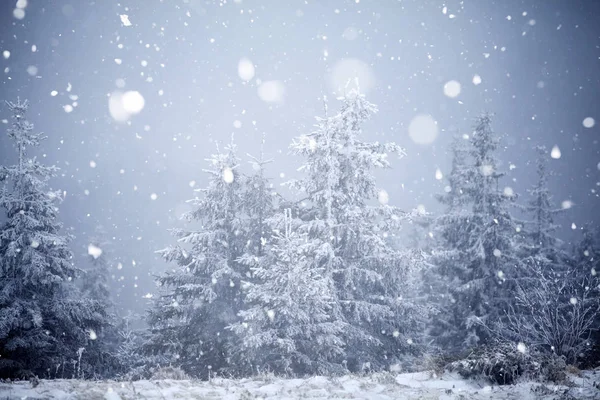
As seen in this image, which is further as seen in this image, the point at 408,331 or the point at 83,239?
the point at 83,239

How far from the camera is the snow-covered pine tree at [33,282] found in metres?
11.9

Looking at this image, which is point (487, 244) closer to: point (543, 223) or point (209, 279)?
point (543, 223)

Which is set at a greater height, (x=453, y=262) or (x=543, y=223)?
(x=543, y=223)

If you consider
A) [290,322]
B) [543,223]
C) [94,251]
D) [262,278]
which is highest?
[543,223]

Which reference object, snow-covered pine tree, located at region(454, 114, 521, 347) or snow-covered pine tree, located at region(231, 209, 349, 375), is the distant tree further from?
snow-covered pine tree, located at region(231, 209, 349, 375)

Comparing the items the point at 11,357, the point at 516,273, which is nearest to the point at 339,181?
the point at 516,273

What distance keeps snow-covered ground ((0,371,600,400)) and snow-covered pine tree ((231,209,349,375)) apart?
192 centimetres

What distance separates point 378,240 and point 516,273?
34.8 ft

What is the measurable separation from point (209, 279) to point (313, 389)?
6.98m

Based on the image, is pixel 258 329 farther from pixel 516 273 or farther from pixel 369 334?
pixel 516 273

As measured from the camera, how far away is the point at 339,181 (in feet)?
42.9

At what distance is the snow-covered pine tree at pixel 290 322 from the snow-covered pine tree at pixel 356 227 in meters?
1.38

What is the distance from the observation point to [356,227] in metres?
12.4

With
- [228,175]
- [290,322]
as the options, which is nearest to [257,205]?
[228,175]
